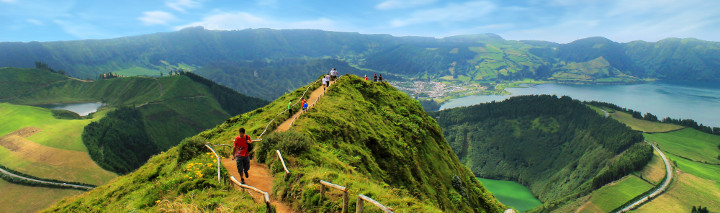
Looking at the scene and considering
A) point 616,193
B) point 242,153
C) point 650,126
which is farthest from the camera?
point 650,126

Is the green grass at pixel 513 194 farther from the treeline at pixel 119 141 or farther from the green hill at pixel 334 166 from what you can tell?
the treeline at pixel 119 141

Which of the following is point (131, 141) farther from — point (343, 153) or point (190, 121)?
point (343, 153)

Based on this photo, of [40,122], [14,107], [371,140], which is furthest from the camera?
[14,107]

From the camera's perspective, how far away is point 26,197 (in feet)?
327

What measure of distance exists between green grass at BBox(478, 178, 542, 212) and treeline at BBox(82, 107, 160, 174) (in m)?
174

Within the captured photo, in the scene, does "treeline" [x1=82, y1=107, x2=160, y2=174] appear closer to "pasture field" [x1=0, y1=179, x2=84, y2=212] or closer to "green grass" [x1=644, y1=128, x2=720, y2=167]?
"pasture field" [x1=0, y1=179, x2=84, y2=212]

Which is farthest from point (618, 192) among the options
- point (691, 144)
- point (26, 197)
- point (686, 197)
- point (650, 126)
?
point (26, 197)

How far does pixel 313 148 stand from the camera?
15070 mm

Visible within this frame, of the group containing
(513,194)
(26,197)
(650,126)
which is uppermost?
(650,126)

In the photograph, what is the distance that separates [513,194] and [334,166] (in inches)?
6597

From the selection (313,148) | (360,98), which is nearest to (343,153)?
(313,148)

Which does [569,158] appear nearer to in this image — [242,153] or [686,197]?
[686,197]

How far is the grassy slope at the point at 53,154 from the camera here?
4461 inches

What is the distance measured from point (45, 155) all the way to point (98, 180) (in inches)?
1073
